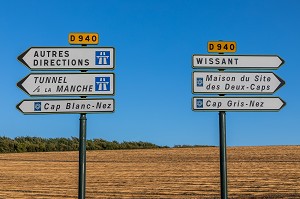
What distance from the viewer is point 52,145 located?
173 feet

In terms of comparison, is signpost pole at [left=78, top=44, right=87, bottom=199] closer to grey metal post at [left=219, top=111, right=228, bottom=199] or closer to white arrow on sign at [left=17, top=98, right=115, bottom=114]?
white arrow on sign at [left=17, top=98, right=115, bottom=114]

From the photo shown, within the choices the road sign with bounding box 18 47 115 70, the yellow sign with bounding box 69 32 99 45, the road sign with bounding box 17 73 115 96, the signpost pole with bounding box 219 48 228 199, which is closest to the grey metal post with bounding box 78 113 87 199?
the road sign with bounding box 17 73 115 96

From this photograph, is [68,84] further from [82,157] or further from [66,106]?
[82,157]

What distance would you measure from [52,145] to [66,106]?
43911 mm

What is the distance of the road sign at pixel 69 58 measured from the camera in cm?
988

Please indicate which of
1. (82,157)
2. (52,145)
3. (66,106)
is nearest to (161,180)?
(82,157)

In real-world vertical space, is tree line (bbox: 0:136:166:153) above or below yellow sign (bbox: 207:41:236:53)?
below

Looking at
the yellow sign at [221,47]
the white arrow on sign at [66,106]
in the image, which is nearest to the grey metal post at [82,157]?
the white arrow on sign at [66,106]

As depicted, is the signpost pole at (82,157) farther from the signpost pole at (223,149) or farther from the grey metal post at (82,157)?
the signpost pole at (223,149)

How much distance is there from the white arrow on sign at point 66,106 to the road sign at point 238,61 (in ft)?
6.46

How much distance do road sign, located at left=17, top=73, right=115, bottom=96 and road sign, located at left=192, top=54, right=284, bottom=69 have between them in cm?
181

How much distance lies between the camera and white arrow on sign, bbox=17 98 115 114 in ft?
31.9

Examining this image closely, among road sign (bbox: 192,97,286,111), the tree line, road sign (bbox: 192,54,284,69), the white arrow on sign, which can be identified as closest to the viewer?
A: the white arrow on sign

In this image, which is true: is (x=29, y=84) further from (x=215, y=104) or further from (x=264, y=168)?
(x=264, y=168)
